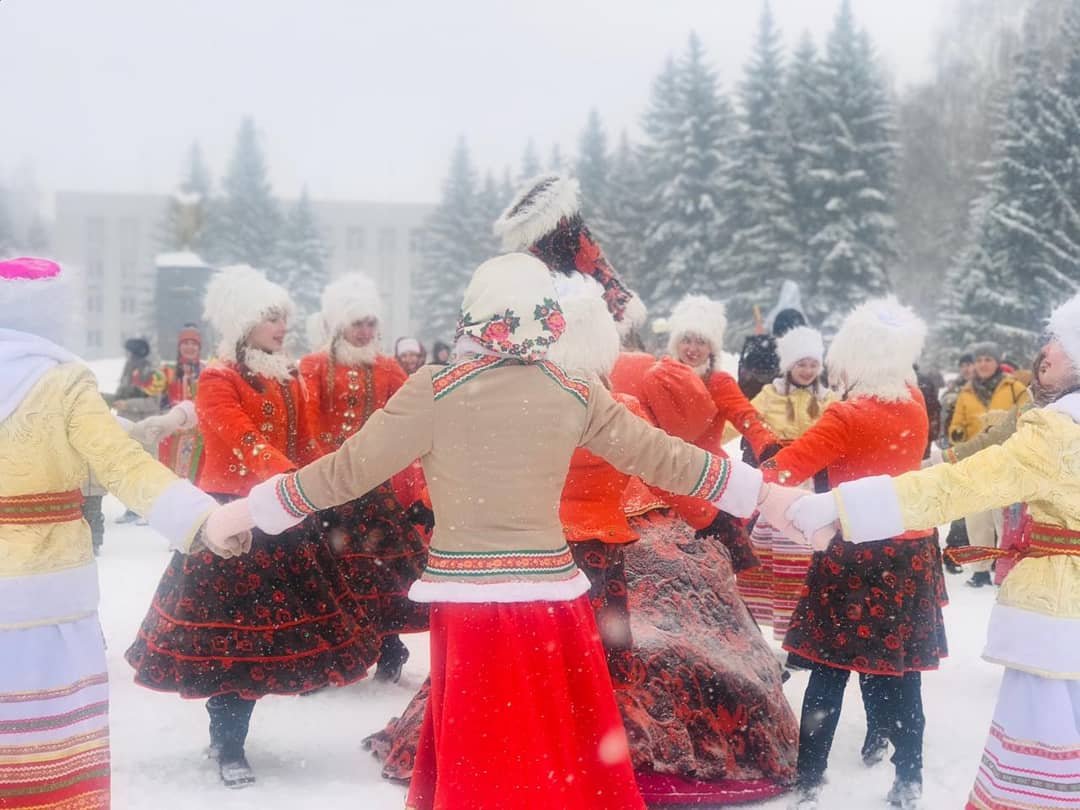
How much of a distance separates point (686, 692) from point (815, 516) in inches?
51.6

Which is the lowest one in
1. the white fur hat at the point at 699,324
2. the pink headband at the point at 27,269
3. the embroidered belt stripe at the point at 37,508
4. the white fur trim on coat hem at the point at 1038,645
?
the white fur trim on coat hem at the point at 1038,645

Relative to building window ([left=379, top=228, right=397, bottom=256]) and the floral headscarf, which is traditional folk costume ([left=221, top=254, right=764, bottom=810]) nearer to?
the floral headscarf

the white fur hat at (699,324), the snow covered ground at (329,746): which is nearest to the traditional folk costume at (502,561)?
the snow covered ground at (329,746)

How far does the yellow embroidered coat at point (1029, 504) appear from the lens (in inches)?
109

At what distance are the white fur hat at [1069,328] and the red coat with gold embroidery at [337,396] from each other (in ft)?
10.6

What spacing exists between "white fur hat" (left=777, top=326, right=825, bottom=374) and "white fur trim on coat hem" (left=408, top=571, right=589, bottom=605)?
3909 millimetres

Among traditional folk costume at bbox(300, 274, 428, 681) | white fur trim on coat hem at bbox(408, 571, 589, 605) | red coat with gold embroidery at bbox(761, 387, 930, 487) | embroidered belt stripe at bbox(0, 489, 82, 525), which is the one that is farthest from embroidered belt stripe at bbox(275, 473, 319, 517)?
traditional folk costume at bbox(300, 274, 428, 681)

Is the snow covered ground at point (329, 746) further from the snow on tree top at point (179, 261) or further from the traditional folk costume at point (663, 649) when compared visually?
the snow on tree top at point (179, 261)

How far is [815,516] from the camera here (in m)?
2.97

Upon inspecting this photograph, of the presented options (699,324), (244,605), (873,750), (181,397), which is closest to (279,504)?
(244,605)

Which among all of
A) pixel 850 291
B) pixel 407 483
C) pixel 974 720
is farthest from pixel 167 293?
pixel 974 720

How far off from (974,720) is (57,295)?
4.34 metres

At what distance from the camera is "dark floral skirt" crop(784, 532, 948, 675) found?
3.81 metres

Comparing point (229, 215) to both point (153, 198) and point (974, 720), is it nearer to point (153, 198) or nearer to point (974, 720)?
point (153, 198)
